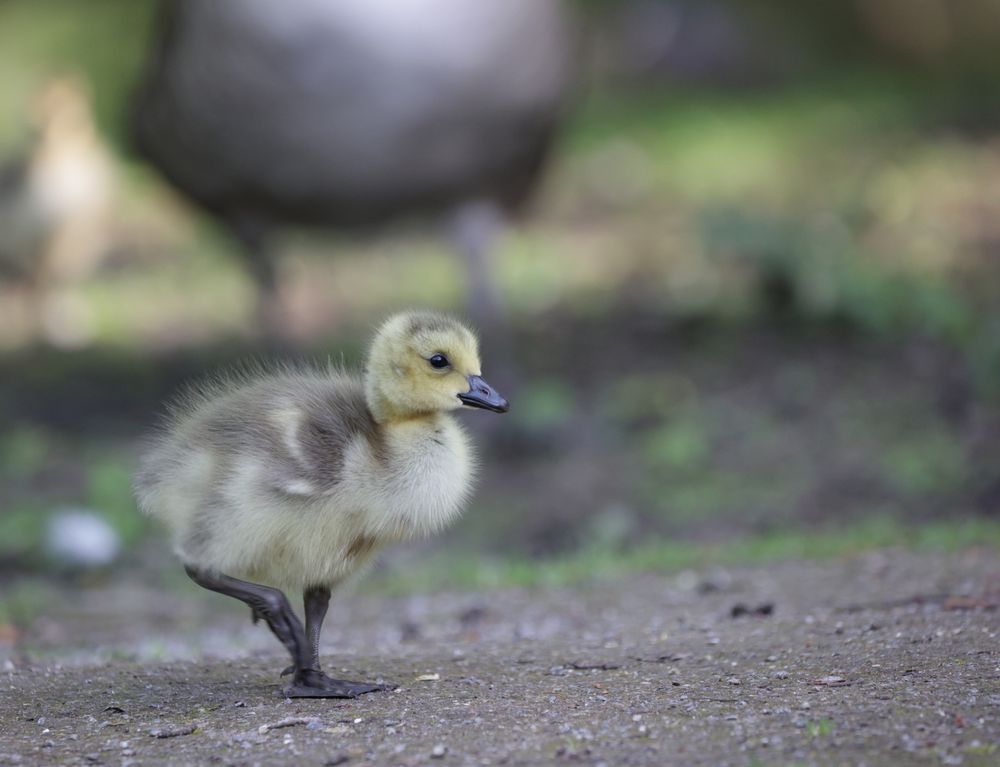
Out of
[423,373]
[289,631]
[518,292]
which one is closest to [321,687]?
[289,631]

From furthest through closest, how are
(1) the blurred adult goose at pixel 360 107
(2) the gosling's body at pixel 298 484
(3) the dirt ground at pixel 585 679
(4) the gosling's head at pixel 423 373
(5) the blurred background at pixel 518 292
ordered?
(1) the blurred adult goose at pixel 360 107 → (5) the blurred background at pixel 518 292 → (4) the gosling's head at pixel 423 373 → (2) the gosling's body at pixel 298 484 → (3) the dirt ground at pixel 585 679

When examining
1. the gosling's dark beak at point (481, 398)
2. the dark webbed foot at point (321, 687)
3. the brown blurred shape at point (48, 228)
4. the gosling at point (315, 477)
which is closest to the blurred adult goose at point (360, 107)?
the brown blurred shape at point (48, 228)

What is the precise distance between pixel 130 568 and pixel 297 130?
2376 mm

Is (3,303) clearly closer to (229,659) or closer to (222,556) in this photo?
(229,659)

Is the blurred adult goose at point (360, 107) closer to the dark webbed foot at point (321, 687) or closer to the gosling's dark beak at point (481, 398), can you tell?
the gosling's dark beak at point (481, 398)

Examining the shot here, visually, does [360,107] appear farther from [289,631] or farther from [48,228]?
[48,228]

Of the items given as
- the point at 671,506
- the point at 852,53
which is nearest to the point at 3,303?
the point at 671,506

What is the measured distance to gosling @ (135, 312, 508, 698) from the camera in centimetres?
376

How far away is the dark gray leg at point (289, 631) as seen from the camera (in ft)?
12.4

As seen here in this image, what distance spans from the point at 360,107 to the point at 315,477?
3.81 m

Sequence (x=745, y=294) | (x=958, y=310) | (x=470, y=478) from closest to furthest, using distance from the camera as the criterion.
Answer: (x=470, y=478) < (x=958, y=310) < (x=745, y=294)

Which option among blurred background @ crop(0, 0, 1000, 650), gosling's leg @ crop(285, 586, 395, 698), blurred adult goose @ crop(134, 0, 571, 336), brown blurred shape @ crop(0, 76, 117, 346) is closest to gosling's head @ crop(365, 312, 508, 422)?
gosling's leg @ crop(285, 586, 395, 698)

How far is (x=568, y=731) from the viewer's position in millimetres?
3320

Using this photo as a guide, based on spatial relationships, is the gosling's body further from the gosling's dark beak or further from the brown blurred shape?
the brown blurred shape
